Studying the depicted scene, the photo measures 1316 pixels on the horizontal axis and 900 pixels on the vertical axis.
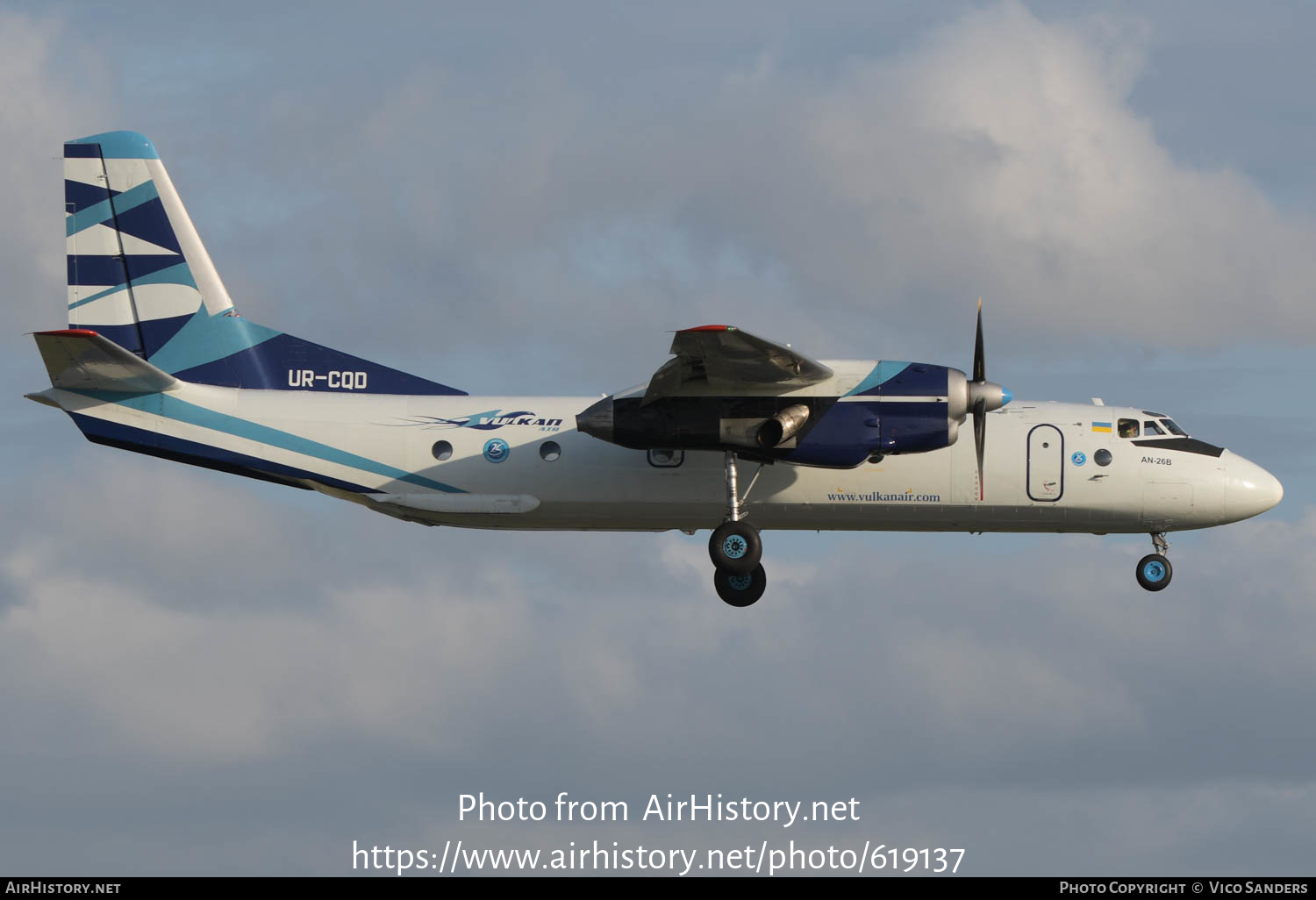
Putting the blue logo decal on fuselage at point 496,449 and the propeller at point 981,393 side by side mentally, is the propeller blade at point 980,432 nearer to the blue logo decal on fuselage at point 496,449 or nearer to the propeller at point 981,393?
the propeller at point 981,393

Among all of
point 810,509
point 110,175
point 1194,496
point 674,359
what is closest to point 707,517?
point 810,509

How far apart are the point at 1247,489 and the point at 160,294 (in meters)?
20.0

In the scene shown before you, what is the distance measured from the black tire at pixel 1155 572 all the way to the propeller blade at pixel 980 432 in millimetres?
3502

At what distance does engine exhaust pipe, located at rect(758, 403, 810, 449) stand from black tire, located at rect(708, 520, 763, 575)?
5.36ft

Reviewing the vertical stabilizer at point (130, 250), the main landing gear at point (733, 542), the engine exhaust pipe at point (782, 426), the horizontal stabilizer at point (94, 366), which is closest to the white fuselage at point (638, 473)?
the horizontal stabilizer at point (94, 366)

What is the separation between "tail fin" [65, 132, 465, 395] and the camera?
30.2 metres

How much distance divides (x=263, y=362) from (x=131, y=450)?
2877 mm

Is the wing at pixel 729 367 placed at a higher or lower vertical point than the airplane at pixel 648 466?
→ higher

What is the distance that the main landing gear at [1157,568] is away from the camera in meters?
29.6

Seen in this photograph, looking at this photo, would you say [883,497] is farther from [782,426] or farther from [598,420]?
[598,420]

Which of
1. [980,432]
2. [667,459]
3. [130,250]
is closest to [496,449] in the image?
[667,459]

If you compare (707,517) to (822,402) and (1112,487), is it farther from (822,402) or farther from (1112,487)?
(1112,487)

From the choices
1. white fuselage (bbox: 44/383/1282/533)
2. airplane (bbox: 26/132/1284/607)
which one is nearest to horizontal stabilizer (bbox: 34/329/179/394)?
airplane (bbox: 26/132/1284/607)

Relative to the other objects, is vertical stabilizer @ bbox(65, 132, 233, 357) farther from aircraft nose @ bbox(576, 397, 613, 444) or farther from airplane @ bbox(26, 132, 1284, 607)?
aircraft nose @ bbox(576, 397, 613, 444)
